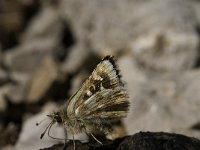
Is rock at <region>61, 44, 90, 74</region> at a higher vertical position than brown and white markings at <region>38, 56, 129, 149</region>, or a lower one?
higher

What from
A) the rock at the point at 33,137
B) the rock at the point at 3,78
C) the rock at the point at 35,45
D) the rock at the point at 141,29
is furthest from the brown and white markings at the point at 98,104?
the rock at the point at 35,45

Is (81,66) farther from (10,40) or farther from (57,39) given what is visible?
(10,40)

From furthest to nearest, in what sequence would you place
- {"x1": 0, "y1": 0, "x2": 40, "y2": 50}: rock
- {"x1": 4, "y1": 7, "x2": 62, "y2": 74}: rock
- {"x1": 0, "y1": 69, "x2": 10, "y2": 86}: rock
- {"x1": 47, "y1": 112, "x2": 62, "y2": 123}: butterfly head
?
1. {"x1": 0, "y1": 0, "x2": 40, "y2": 50}: rock
2. {"x1": 4, "y1": 7, "x2": 62, "y2": 74}: rock
3. {"x1": 0, "y1": 69, "x2": 10, "y2": 86}: rock
4. {"x1": 47, "y1": 112, "x2": 62, "y2": 123}: butterfly head

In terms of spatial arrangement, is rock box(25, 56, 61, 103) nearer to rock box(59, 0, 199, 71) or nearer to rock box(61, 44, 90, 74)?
rock box(61, 44, 90, 74)

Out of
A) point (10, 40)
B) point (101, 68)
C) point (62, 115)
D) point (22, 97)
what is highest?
point (10, 40)

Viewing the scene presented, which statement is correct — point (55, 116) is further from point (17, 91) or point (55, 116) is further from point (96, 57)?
point (96, 57)

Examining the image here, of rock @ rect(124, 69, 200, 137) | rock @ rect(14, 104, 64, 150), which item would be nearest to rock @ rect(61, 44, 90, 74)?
rock @ rect(124, 69, 200, 137)

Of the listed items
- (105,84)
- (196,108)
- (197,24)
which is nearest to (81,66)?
(197,24)
